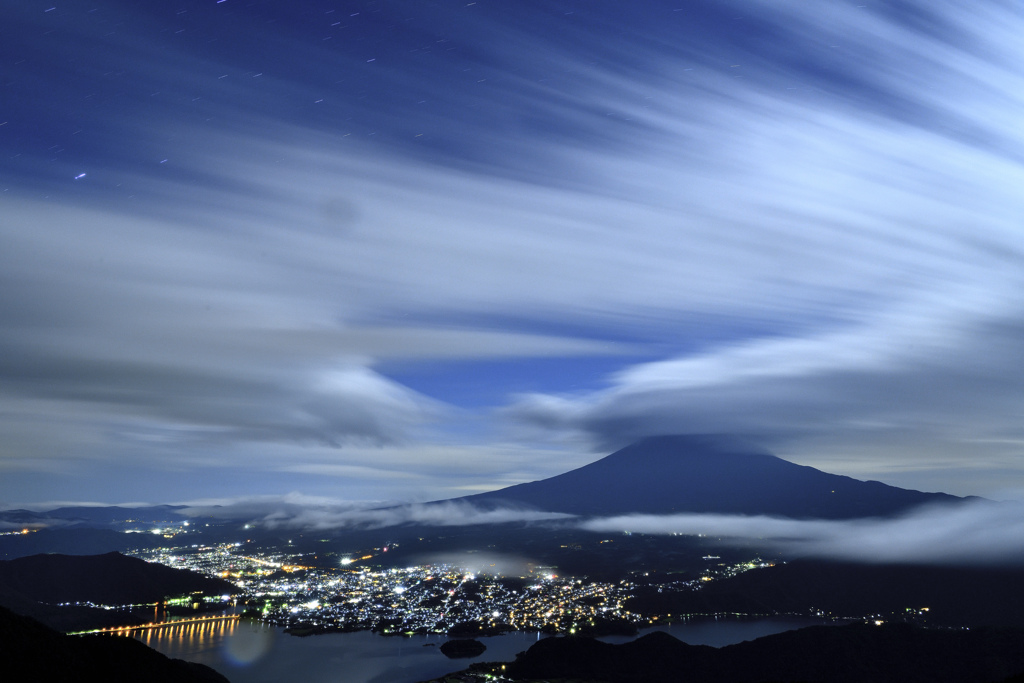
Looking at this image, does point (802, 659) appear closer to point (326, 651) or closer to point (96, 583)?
point (326, 651)

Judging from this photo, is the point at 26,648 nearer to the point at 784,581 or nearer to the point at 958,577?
the point at 784,581

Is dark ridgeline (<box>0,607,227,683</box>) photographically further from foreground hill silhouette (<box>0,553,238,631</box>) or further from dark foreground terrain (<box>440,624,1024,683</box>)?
foreground hill silhouette (<box>0,553,238,631</box>)

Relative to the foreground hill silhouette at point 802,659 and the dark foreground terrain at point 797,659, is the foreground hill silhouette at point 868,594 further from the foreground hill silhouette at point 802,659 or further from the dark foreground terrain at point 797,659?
the dark foreground terrain at point 797,659

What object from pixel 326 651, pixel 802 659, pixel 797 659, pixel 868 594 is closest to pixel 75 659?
pixel 326 651

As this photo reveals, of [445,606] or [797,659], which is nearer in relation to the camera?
[797,659]

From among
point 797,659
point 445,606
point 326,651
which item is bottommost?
point 445,606

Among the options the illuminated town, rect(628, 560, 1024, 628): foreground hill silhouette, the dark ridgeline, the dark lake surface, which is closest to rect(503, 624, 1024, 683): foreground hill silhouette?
the dark lake surface
